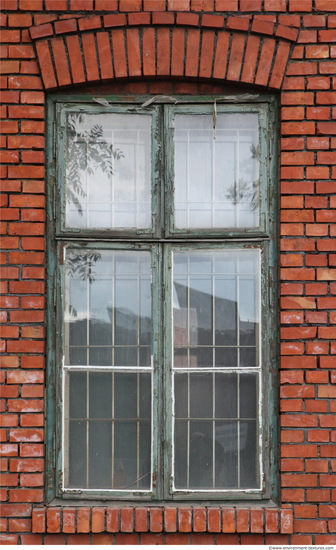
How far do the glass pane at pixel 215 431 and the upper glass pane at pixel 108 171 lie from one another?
950mm

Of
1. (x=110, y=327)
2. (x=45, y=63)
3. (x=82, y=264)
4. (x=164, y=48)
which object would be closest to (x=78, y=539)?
(x=110, y=327)

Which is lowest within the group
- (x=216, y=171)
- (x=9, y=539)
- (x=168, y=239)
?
(x=9, y=539)

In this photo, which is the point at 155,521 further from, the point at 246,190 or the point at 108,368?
the point at 246,190

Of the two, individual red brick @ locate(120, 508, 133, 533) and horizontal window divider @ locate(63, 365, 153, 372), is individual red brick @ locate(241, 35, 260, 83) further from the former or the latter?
individual red brick @ locate(120, 508, 133, 533)

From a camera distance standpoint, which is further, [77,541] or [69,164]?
[69,164]

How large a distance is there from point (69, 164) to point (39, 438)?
149 cm

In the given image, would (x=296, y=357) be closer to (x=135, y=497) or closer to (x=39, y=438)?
(x=135, y=497)

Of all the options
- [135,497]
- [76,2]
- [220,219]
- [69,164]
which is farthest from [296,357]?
[76,2]

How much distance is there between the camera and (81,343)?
3.32 m

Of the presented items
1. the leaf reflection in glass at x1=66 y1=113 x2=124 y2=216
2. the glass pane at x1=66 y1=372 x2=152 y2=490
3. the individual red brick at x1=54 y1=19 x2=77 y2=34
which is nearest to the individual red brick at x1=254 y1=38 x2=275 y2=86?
the leaf reflection in glass at x1=66 y1=113 x2=124 y2=216

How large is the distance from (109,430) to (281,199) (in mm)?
1547

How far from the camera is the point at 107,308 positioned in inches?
131

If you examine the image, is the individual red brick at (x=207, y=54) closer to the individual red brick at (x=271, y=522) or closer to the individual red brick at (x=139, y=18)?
the individual red brick at (x=139, y=18)

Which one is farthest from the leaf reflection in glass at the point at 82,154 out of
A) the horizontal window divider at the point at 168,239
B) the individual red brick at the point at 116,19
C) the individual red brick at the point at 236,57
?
the individual red brick at the point at 236,57
